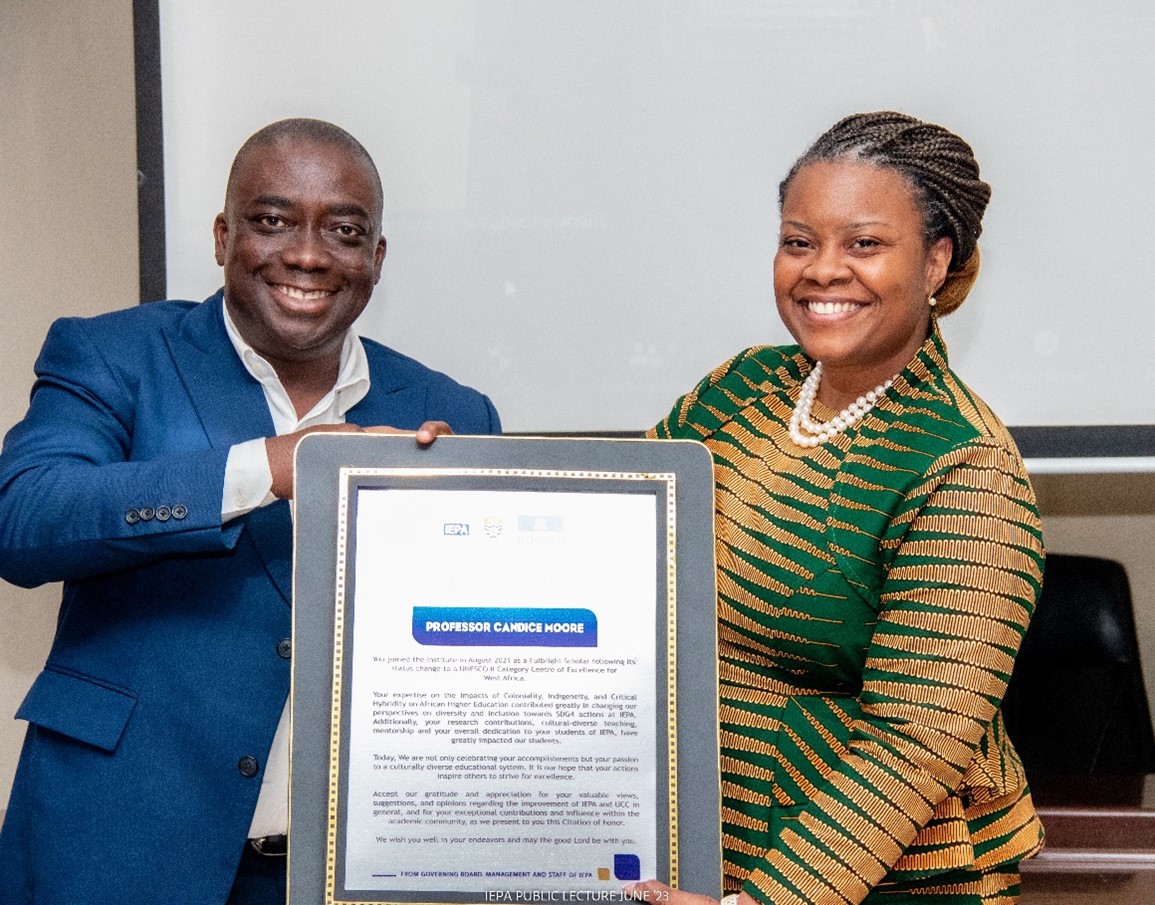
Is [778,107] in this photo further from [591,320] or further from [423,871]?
[423,871]

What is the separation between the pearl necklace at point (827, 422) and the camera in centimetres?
141

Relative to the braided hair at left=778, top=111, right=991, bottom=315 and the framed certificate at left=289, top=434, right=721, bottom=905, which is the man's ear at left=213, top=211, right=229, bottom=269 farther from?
the braided hair at left=778, top=111, right=991, bottom=315

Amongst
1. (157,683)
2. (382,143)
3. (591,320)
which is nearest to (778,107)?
(591,320)

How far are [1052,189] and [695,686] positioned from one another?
1.96 m

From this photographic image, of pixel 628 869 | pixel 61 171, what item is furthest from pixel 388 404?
pixel 61 171

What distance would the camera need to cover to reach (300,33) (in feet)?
8.80

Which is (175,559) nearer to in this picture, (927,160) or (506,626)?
(506,626)

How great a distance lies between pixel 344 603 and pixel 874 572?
1.91 feet

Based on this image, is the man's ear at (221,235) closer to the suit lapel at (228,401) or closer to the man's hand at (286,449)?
the suit lapel at (228,401)

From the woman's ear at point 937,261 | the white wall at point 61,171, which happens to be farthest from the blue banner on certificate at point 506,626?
the white wall at point 61,171

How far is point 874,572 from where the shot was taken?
1313mm

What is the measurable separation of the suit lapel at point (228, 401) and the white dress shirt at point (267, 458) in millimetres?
23

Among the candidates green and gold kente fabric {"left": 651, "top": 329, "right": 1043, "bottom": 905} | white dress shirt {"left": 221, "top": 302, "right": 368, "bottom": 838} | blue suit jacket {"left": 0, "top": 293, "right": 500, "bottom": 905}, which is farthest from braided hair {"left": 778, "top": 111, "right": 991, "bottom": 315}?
blue suit jacket {"left": 0, "top": 293, "right": 500, "bottom": 905}

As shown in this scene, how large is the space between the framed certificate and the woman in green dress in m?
0.08
